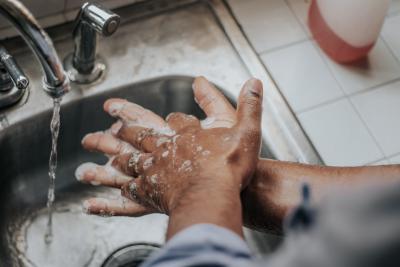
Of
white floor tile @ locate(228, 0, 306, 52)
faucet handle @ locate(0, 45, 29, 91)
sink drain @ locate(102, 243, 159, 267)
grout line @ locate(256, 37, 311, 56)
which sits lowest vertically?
sink drain @ locate(102, 243, 159, 267)

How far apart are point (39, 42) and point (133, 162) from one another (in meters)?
0.22

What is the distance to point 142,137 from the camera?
827 mm

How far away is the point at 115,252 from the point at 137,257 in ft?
0.12

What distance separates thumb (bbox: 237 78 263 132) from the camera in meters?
0.72

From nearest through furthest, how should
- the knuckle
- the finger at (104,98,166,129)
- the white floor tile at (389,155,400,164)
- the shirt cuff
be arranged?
1. the shirt cuff
2. the knuckle
3. the finger at (104,98,166,129)
4. the white floor tile at (389,155,400,164)

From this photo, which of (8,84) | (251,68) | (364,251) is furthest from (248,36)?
(364,251)

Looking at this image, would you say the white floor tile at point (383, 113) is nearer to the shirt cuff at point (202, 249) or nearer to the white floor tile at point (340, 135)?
the white floor tile at point (340, 135)

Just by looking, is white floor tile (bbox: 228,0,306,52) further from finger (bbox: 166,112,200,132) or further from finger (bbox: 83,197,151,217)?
finger (bbox: 83,197,151,217)

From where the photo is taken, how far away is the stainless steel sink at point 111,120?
920mm

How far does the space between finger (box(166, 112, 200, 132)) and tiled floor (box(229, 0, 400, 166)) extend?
23 centimetres

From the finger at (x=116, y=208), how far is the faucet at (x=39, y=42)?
0.57 feet

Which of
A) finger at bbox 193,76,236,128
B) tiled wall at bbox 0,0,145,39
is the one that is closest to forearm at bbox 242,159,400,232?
finger at bbox 193,76,236,128

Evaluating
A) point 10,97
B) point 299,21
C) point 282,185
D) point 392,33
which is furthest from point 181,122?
point 392,33

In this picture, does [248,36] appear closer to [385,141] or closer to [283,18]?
[283,18]
